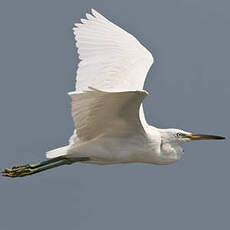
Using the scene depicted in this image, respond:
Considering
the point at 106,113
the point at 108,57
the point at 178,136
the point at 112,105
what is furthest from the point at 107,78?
the point at 112,105

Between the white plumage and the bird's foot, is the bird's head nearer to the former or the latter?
the white plumage

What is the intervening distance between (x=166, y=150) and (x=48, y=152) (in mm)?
1567

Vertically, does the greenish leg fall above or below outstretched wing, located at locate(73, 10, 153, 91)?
below

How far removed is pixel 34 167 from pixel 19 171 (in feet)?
0.75

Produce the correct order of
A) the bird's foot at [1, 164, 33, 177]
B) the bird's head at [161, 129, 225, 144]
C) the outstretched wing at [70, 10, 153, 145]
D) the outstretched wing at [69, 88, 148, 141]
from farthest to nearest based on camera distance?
1. the bird's foot at [1, 164, 33, 177]
2. the bird's head at [161, 129, 225, 144]
3. the outstretched wing at [70, 10, 153, 145]
4. the outstretched wing at [69, 88, 148, 141]

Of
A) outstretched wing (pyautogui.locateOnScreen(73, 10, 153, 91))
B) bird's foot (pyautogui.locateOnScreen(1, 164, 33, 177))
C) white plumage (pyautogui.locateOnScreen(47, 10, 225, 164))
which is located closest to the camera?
white plumage (pyautogui.locateOnScreen(47, 10, 225, 164))

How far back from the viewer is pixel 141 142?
32.7ft

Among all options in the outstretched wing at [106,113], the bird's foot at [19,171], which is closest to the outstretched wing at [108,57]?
the outstretched wing at [106,113]

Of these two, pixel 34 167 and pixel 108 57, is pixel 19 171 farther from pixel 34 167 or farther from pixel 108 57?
pixel 108 57

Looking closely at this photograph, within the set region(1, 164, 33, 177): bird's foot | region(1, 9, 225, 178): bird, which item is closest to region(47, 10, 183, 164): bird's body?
region(1, 9, 225, 178): bird

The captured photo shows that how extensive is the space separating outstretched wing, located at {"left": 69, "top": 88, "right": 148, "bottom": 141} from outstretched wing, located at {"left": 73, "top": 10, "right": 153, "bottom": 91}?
1095mm

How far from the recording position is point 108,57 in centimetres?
1166

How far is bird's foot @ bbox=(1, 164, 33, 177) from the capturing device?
10539mm

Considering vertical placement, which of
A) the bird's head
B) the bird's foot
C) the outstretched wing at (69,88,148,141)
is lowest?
the bird's foot
